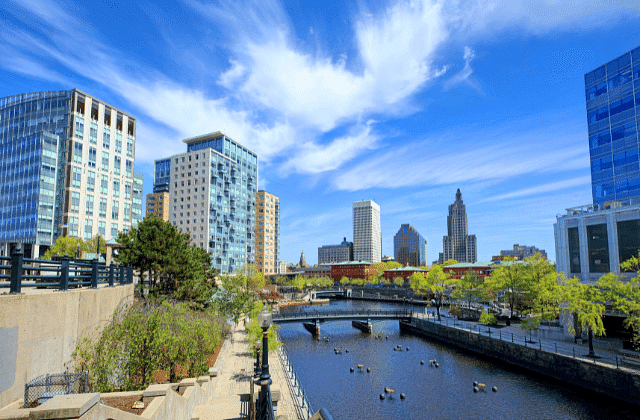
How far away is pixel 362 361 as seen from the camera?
5066 cm

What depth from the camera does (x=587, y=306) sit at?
39625 millimetres

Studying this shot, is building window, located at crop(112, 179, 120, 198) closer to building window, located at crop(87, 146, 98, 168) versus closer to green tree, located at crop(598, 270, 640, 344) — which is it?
building window, located at crop(87, 146, 98, 168)

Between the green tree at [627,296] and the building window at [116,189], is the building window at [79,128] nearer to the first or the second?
the building window at [116,189]

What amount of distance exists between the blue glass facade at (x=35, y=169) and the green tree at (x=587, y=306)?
302 ft

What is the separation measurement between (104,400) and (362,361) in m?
42.6

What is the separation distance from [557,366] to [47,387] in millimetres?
42727

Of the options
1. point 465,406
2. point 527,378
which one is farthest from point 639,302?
point 465,406

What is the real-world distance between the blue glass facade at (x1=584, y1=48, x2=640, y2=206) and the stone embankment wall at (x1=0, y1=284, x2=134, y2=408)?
76738 mm

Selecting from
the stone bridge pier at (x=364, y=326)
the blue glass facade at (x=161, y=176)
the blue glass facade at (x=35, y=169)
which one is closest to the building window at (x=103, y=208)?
the blue glass facade at (x=35, y=169)

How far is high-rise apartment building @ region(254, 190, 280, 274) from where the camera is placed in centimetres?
15225

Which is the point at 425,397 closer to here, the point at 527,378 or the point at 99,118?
the point at 527,378

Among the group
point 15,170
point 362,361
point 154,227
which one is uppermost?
point 15,170


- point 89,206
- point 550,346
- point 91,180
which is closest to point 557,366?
point 550,346

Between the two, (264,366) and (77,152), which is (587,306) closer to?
(264,366)
